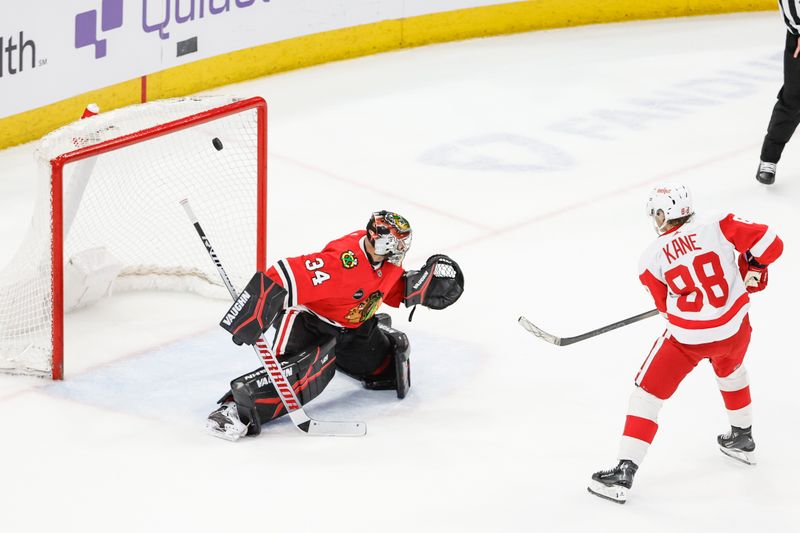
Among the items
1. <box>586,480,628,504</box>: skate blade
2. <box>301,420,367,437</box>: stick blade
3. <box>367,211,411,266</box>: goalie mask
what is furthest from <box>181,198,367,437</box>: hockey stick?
<box>586,480,628,504</box>: skate blade

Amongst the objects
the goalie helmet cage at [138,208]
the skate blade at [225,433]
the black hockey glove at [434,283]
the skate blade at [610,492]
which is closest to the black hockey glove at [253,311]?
the skate blade at [225,433]

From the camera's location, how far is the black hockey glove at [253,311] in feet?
12.4

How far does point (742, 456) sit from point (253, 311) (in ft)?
4.76

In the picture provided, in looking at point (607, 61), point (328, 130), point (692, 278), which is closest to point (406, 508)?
point (692, 278)

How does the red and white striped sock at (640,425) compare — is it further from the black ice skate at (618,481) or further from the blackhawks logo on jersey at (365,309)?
the blackhawks logo on jersey at (365,309)

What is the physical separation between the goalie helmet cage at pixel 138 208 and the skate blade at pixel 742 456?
5.89 ft

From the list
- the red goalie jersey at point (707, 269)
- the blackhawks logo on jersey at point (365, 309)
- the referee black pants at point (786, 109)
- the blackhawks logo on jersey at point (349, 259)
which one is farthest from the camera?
the referee black pants at point (786, 109)

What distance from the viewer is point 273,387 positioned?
393 centimetres

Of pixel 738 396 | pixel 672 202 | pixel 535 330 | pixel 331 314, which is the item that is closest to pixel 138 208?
pixel 331 314

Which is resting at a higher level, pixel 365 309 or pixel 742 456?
pixel 365 309

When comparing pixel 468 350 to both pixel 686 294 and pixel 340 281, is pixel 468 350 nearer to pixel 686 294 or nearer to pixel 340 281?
pixel 340 281

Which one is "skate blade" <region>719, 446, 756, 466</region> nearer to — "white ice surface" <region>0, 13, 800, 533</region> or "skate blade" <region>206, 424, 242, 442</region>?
"white ice surface" <region>0, 13, 800, 533</region>

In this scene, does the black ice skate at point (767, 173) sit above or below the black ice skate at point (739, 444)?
above

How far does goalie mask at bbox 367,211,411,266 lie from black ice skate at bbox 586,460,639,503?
89cm
